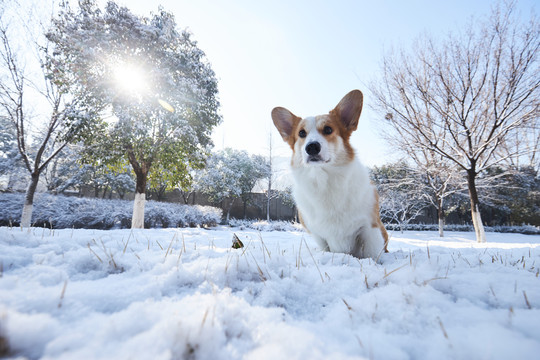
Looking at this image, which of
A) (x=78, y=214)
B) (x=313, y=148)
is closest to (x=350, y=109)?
(x=313, y=148)

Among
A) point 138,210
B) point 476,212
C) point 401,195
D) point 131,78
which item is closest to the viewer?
point 476,212

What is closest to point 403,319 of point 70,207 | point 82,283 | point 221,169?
point 82,283

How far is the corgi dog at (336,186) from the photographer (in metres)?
2.27

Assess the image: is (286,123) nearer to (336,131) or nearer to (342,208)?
(336,131)

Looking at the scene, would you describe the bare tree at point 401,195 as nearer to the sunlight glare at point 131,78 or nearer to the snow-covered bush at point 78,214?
the snow-covered bush at point 78,214

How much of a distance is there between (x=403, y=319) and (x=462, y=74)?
29.1 feet

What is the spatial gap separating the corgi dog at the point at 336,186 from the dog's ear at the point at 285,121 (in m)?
0.21

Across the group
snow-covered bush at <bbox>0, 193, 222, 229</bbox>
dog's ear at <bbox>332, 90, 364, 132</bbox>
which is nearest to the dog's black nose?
dog's ear at <bbox>332, 90, 364, 132</bbox>

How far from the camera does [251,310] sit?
94cm

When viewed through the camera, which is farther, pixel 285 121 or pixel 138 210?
pixel 138 210

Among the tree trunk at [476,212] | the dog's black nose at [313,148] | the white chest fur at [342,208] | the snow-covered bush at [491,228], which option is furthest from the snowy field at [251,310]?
the snow-covered bush at [491,228]

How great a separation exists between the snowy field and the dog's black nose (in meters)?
1.27

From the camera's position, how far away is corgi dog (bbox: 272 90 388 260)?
2.27 metres

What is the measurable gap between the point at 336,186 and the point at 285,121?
3.85 feet
